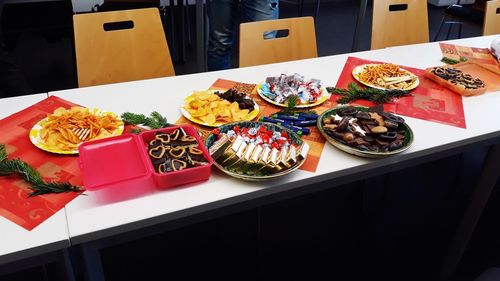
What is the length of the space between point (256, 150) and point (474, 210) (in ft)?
2.84

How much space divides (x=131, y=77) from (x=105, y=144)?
0.72 m

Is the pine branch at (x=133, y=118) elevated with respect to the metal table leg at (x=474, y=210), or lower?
elevated

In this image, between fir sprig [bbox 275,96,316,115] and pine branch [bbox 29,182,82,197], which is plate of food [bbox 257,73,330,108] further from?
pine branch [bbox 29,182,82,197]

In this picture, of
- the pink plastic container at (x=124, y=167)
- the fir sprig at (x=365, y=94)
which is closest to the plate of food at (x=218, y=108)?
the pink plastic container at (x=124, y=167)

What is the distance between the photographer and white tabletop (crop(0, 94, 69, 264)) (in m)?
0.72

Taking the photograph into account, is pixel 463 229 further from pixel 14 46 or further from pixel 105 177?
pixel 14 46

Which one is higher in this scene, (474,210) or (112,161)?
(112,161)

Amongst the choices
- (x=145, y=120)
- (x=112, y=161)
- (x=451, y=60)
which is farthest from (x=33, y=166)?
(x=451, y=60)

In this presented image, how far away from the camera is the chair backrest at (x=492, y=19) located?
6.80 ft

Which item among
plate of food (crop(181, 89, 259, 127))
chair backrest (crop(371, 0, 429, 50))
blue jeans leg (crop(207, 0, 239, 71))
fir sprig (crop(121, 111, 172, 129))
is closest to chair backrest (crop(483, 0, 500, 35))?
chair backrest (crop(371, 0, 429, 50))

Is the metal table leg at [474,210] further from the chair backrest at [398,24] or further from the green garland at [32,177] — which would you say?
the green garland at [32,177]

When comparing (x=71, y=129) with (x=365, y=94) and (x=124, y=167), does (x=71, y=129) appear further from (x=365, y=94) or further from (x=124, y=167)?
(x=365, y=94)

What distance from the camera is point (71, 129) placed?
1016 millimetres

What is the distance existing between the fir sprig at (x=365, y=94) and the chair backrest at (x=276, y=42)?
1.39ft
